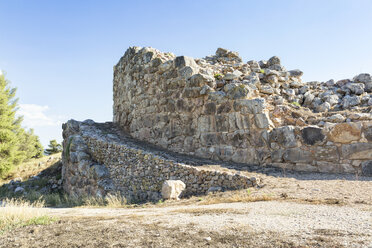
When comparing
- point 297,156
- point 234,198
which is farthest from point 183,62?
point 234,198

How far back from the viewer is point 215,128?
10555mm

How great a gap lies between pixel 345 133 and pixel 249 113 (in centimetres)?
329

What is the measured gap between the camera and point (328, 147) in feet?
28.5

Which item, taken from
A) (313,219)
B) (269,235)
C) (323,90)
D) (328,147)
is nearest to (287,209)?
(313,219)

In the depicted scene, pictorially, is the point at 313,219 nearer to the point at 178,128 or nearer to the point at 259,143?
the point at 259,143

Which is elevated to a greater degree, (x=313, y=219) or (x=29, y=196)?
(x=313, y=219)

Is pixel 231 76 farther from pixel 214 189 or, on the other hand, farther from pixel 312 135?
pixel 214 189

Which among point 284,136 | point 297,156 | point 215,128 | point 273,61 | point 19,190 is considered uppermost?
point 273,61

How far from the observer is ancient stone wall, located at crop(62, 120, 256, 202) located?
8.28m

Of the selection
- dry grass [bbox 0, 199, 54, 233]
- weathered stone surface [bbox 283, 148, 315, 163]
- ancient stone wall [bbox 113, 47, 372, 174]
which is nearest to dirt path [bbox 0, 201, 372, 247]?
dry grass [bbox 0, 199, 54, 233]

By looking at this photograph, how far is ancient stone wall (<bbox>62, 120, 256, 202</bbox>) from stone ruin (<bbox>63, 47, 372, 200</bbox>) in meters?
0.04

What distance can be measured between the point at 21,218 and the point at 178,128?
7.11 m

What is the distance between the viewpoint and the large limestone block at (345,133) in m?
8.50

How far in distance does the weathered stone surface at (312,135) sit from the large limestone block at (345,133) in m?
0.28
